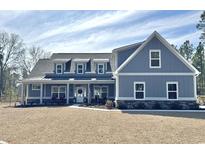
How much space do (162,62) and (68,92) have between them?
10.3 meters

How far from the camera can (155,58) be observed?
65.4ft

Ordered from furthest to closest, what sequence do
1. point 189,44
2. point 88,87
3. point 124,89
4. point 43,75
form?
point 189,44 → point 43,75 → point 88,87 → point 124,89

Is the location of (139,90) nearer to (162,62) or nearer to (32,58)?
(162,62)

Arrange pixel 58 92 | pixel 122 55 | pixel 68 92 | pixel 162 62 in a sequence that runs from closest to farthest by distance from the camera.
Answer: pixel 162 62 < pixel 122 55 < pixel 68 92 < pixel 58 92

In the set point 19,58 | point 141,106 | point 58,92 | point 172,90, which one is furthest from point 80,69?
point 19,58

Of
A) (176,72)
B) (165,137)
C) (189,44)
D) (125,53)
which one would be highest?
(189,44)

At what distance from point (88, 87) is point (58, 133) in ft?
55.6

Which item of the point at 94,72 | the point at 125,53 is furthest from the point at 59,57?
the point at 125,53

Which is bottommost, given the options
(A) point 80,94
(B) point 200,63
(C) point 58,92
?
(A) point 80,94

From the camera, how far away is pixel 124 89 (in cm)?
1933

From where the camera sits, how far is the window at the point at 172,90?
63.8ft

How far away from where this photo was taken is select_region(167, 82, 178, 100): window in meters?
19.4

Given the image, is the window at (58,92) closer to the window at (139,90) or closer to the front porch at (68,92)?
the front porch at (68,92)
